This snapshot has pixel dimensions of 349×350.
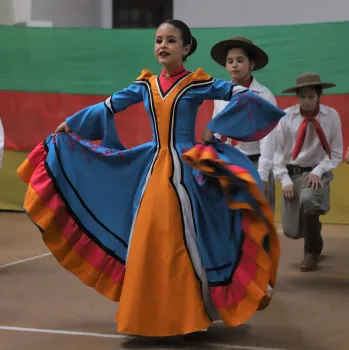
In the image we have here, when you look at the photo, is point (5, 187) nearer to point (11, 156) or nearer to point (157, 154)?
point (11, 156)

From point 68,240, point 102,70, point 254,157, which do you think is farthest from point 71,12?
point 68,240

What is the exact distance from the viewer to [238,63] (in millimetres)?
3947

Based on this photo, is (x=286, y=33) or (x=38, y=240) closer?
(x=38, y=240)

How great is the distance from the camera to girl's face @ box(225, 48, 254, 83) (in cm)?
395

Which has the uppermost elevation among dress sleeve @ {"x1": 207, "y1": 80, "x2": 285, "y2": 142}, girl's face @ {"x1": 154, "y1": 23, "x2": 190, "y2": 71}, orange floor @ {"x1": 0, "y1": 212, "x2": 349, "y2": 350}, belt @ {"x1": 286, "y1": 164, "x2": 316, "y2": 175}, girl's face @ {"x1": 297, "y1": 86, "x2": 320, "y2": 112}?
girl's face @ {"x1": 154, "y1": 23, "x2": 190, "y2": 71}

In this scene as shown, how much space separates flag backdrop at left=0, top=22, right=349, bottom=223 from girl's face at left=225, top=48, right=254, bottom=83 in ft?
8.68

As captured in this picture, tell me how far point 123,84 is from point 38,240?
6.23 ft

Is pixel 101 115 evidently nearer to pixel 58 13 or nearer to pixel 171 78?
pixel 171 78

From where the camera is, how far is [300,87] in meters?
4.61

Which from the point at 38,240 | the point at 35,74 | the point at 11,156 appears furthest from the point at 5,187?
the point at 38,240

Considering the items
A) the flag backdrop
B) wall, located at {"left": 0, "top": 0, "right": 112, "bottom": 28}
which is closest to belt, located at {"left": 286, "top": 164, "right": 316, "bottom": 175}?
the flag backdrop

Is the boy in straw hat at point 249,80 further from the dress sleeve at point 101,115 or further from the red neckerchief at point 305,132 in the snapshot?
the dress sleeve at point 101,115

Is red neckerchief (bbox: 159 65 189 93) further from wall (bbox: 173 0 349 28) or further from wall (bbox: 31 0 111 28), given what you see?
wall (bbox: 31 0 111 28)

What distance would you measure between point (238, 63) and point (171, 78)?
920 mm
